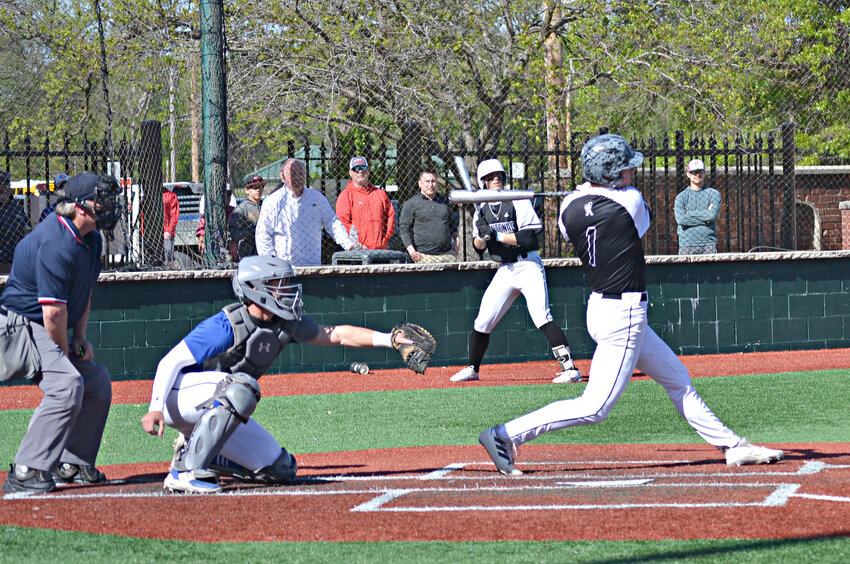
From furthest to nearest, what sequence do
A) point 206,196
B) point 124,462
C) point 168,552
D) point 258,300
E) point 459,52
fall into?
point 459,52, point 206,196, point 124,462, point 258,300, point 168,552

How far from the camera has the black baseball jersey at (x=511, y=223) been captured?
35.0 ft

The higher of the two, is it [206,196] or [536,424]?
[206,196]

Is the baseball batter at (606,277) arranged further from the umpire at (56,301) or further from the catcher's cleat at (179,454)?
the umpire at (56,301)

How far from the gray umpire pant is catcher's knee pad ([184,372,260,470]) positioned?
0.79 m

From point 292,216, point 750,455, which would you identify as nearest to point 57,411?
point 750,455

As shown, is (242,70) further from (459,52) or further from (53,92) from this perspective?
(53,92)

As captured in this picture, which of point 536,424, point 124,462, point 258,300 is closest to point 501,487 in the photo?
point 536,424

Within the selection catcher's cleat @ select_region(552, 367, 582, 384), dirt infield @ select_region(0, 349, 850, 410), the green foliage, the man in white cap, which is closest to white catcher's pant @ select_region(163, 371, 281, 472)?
dirt infield @ select_region(0, 349, 850, 410)

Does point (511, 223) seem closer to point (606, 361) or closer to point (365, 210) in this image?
point (365, 210)

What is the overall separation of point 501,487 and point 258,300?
1619mm

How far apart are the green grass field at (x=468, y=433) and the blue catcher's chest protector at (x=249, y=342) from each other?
1380 mm

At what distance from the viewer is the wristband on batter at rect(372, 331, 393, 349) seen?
19.1 feet

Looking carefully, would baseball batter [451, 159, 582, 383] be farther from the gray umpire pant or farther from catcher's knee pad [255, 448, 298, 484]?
the gray umpire pant

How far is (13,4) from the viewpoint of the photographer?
18.8m
